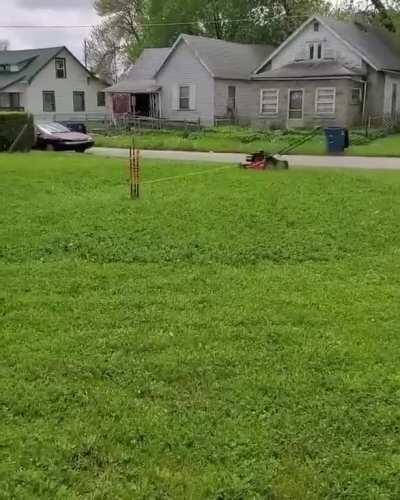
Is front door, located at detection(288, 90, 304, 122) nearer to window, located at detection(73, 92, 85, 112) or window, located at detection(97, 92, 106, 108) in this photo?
window, located at detection(97, 92, 106, 108)

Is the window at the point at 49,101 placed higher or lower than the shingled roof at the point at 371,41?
lower

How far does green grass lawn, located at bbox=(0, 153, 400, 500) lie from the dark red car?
14.5 meters

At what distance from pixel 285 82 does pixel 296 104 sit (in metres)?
1.31

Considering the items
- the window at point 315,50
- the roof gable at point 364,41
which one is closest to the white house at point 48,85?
the roof gable at point 364,41

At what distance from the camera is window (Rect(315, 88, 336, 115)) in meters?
32.6

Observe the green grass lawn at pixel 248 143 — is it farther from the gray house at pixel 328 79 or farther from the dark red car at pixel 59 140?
the gray house at pixel 328 79

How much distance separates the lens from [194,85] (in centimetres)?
3697

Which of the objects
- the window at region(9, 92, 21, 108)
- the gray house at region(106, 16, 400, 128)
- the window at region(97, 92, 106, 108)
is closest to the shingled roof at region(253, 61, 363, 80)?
the gray house at region(106, 16, 400, 128)

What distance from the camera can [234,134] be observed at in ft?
95.4

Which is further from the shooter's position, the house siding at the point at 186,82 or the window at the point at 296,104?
the house siding at the point at 186,82

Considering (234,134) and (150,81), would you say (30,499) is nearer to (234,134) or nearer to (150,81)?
(234,134)

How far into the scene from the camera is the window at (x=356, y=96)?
32.8 metres

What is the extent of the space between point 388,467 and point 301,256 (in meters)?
4.21

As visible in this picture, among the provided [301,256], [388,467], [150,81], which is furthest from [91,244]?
[150,81]
